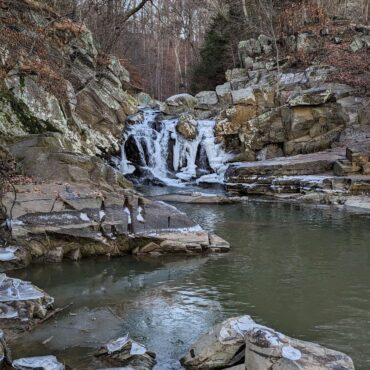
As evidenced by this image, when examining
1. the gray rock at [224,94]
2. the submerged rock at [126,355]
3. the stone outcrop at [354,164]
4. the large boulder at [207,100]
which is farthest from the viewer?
the large boulder at [207,100]

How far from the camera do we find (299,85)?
85.9 feet

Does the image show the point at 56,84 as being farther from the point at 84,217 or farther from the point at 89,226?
the point at 89,226

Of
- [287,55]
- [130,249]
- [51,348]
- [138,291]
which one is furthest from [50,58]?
[287,55]

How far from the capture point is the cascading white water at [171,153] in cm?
2200

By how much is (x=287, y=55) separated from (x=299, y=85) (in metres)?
5.26

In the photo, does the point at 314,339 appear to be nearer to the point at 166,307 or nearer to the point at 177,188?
the point at 166,307

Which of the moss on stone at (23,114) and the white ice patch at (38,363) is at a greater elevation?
the moss on stone at (23,114)

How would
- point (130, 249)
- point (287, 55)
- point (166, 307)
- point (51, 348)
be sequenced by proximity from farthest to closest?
point (287, 55) < point (130, 249) < point (166, 307) < point (51, 348)

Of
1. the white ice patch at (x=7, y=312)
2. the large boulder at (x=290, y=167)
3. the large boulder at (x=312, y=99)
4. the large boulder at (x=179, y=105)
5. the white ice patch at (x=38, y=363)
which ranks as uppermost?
the large boulder at (x=179, y=105)

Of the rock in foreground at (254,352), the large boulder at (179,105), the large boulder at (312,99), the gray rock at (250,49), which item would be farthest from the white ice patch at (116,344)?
the gray rock at (250,49)

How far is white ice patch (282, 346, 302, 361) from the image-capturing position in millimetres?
4035

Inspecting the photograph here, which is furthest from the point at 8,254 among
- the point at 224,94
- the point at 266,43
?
the point at 266,43

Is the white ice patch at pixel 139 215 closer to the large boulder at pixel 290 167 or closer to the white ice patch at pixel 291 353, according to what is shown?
the white ice patch at pixel 291 353

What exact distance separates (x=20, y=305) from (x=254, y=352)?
118 inches
